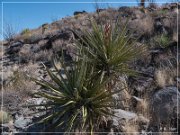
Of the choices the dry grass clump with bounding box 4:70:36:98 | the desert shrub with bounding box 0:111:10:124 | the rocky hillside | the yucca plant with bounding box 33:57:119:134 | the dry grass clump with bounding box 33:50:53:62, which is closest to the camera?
the yucca plant with bounding box 33:57:119:134

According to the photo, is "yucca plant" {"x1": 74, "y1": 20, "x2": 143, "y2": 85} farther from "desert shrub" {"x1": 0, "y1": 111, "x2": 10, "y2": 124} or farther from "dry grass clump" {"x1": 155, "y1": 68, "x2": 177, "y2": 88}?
"desert shrub" {"x1": 0, "y1": 111, "x2": 10, "y2": 124}

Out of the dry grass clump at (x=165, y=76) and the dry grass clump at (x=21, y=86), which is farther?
the dry grass clump at (x=21, y=86)

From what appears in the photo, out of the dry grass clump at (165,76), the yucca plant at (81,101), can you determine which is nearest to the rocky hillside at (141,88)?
the dry grass clump at (165,76)

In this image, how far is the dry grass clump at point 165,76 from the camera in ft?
29.1

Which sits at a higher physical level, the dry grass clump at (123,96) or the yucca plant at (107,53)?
the yucca plant at (107,53)

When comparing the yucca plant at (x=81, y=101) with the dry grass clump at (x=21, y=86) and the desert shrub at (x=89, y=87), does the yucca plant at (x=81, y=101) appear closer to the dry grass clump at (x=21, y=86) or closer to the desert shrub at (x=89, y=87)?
the desert shrub at (x=89, y=87)

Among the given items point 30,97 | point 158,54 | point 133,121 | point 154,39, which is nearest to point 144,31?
point 154,39

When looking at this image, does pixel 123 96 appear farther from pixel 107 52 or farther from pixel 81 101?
pixel 81 101

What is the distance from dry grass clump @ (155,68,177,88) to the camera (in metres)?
8.87

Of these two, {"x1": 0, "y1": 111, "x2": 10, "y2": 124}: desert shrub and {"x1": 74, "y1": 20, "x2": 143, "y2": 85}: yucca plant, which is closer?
{"x1": 74, "y1": 20, "x2": 143, "y2": 85}: yucca plant

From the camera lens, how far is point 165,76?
30.1ft

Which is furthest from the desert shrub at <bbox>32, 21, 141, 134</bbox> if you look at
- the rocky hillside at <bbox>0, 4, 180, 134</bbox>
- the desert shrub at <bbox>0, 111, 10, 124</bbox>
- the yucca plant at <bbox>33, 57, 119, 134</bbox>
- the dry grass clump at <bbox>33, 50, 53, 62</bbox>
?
the dry grass clump at <bbox>33, 50, 53, 62</bbox>

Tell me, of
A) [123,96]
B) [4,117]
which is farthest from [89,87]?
[4,117]

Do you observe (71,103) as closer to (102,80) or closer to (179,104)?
(102,80)
